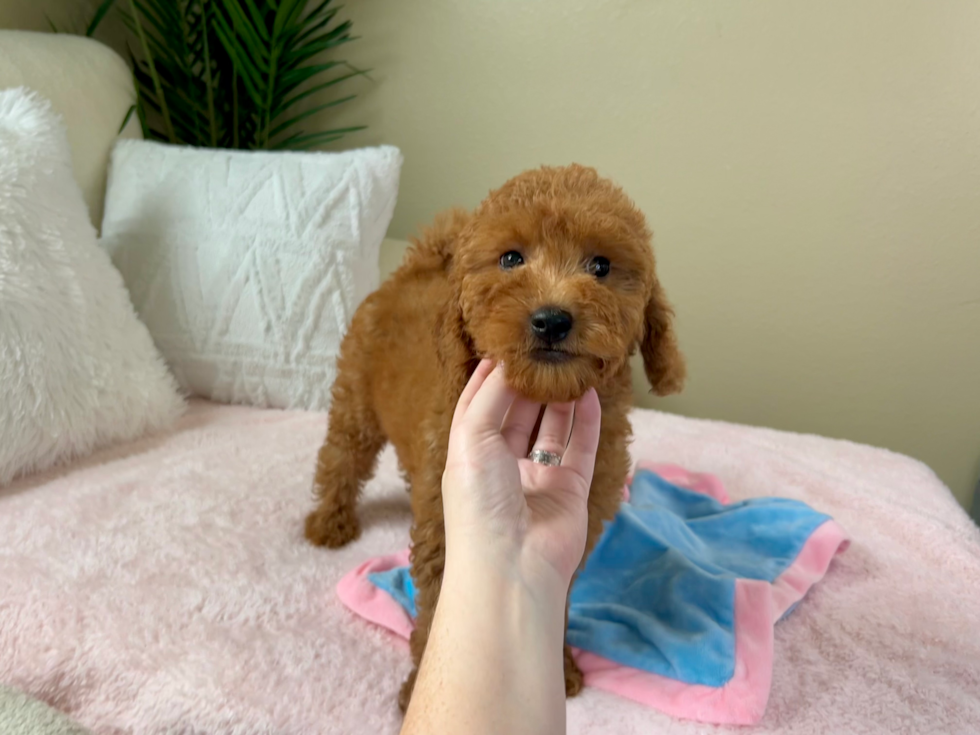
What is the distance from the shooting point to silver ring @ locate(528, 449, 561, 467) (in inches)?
40.3

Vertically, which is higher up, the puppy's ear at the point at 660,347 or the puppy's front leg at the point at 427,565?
the puppy's ear at the point at 660,347

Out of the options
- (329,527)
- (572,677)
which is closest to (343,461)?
(329,527)

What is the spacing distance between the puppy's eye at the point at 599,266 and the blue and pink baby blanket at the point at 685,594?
2.11ft

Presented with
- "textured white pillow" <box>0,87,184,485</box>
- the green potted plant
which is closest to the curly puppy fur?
"textured white pillow" <box>0,87,184,485</box>

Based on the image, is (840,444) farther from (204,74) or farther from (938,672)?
(204,74)

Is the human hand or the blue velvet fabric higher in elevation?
the human hand

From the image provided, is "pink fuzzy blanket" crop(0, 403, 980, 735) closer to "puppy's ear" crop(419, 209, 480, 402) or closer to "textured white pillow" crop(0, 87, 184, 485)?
"textured white pillow" crop(0, 87, 184, 485)

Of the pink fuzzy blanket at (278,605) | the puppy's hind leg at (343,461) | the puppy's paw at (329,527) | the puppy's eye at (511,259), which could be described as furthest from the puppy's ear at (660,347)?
the puppy's paw at (329,527)

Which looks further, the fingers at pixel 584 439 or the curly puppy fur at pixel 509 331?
the fingers at pixel 584 439

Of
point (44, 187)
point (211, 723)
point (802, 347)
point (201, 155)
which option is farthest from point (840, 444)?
point (44, 187)

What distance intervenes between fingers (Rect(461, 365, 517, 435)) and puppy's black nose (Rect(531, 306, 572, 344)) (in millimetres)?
81

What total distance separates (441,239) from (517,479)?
612mm

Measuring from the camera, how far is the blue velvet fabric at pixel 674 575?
114 centimetres

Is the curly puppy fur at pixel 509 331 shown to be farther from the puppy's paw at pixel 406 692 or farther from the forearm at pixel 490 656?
the forearm at pixel 490 656
